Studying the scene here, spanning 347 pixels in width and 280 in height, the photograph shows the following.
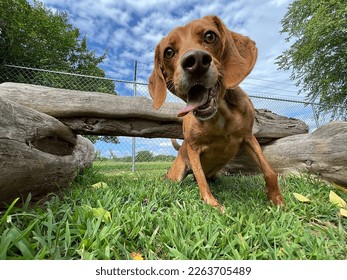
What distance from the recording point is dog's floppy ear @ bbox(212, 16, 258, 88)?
2.11 metres

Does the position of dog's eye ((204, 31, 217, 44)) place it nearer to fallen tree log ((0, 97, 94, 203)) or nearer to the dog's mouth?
the dog's mouth

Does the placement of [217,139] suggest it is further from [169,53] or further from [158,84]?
[169,53]

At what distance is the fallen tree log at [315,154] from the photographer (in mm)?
2889

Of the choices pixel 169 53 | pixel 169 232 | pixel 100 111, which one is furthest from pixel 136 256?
pixel 100 111

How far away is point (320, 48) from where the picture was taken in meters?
13.1

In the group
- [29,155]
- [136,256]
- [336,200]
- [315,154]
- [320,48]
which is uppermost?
[320,48]

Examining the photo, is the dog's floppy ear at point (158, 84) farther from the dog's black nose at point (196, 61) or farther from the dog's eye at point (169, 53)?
the dog's black nose at point (196, 61)

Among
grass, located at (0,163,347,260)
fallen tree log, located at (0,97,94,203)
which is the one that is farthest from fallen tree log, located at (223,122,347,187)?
fallen tree log, located at (0,97,94,203)

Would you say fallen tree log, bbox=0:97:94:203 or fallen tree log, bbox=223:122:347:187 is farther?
fallen tree log, bbox=223:122:347:187

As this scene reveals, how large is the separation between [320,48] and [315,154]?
12417 mm

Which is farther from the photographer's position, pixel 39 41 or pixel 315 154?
pixel 39 41

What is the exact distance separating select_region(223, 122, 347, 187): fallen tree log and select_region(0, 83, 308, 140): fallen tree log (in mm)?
508
